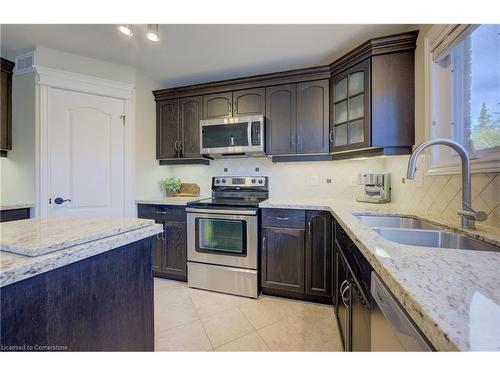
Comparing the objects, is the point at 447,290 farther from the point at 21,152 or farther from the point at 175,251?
the point at 21,152

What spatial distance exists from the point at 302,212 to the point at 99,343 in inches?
67.6

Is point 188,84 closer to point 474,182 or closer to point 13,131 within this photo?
point 13,131

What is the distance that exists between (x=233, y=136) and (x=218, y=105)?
0.48 metres

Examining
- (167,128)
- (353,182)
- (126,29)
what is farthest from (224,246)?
(126,29)

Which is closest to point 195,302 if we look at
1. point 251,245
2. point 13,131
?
point 251,245

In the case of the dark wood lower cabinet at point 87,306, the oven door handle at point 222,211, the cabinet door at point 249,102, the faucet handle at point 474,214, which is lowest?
the dark wood lower cabinet at point 87,306

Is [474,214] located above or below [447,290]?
above

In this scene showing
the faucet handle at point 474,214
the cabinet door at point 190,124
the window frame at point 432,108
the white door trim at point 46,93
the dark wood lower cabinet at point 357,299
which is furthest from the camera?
the cabinet door at point 190,124

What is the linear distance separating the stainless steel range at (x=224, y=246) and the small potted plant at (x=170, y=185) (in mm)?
668

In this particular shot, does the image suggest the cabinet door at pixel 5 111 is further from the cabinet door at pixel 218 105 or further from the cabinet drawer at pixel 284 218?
the cabinet drawer at pixel 284 218

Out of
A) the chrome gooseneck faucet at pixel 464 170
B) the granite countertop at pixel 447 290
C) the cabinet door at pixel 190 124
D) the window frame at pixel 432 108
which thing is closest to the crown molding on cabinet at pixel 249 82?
the cabinet door at pixel 190 124

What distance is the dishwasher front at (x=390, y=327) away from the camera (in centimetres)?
49

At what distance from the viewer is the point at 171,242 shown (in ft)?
8.29

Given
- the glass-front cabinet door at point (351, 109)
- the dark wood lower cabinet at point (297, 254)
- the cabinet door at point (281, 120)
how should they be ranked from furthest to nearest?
the cabinet door at point (281, 120), the dark wood lower cabinet at point (297, 254), the glass-front cabinet door at point (351, 109)
